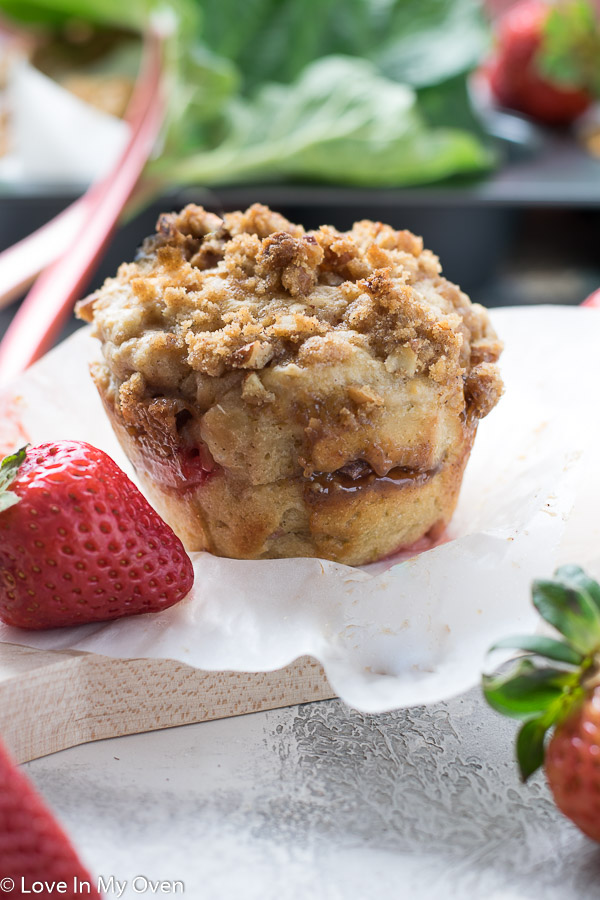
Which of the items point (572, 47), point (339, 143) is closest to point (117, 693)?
point (339, 143)

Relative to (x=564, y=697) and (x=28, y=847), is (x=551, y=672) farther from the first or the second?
(x=28, y=847)

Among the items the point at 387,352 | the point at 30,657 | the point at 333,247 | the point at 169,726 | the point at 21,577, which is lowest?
the point at 169,726

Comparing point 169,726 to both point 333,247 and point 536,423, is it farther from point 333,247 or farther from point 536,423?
point 536,423

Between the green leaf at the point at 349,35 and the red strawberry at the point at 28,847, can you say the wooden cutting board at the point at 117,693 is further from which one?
the green leaf at the point at 349,35

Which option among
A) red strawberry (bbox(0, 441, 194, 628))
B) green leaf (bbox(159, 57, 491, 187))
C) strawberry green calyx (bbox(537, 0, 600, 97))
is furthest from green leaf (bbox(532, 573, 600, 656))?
strawberry green calyx (bbox(537, 0, 600, 97))

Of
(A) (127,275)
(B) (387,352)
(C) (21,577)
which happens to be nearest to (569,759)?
(B) (387,352)

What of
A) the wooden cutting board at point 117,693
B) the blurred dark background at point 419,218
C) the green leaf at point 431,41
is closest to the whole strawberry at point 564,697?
the wooden cutting board at point 117,693
